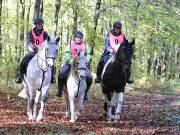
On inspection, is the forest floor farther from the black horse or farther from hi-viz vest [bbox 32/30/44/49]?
hi-viz vest [bbox 32/30/44/49]

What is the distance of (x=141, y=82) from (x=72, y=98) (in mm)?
21331

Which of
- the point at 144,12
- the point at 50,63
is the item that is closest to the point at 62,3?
Answer: the point at 144,12

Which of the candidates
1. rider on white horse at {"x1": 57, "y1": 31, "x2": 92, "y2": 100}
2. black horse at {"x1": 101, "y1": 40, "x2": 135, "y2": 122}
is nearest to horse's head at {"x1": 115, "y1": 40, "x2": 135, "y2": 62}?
black horse at {"x1": 101, "y1": 40, "x2": 135, "y2": 122}

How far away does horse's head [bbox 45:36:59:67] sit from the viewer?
1203 cm

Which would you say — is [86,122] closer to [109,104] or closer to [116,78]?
[109,104]

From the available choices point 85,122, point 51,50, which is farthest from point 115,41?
point 85,122

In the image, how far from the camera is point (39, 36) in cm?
1360

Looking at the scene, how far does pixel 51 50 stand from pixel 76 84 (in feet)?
4.48

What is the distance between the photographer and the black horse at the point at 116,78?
12688 mm

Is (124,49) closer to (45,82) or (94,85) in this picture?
(45,82)

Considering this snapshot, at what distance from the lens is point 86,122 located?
1286cm

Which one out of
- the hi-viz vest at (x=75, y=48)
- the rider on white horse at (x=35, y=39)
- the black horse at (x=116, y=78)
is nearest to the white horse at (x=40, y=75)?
the rider on white horse at (x=35, y=39)

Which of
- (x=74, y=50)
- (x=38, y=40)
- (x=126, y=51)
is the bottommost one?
(x=74, y=50)

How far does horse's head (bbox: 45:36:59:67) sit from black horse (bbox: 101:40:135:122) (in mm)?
1927
